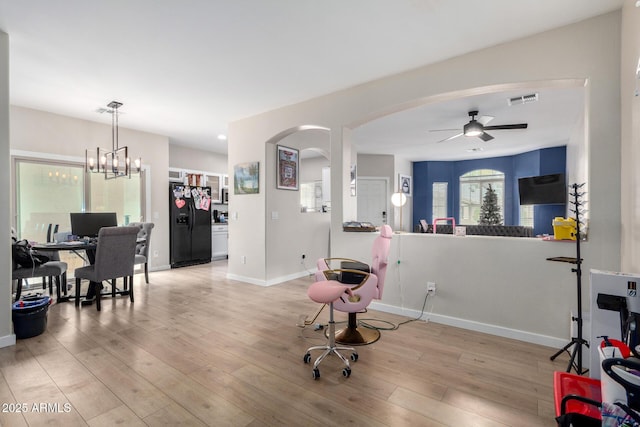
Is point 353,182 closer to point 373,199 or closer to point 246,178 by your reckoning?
point 246,178

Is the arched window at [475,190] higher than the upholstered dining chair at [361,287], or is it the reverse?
the arched window at [475,190]

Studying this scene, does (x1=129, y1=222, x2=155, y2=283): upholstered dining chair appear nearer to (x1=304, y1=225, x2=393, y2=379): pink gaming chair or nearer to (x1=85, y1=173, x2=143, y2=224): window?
(x1=85, y1=173, x2=143, y2=224): window

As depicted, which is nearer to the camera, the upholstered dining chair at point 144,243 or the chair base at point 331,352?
the chair base at point 331,352

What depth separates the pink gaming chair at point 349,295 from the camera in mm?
2270

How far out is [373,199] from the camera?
27.2 ft

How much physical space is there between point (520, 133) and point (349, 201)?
4273mm

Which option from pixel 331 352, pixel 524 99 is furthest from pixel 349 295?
pixel 524 99

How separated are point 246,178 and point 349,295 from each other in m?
3.19

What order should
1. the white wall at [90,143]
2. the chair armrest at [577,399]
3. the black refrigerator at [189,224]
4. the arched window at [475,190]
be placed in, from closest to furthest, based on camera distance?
the chair armrest at [577,399] < the white wall at [90,143] < the black refrigerator at [189,224] < the arched window at [475,190]

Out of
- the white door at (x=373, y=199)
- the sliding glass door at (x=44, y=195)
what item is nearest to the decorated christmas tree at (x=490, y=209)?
the white door at (x=373, y=199)

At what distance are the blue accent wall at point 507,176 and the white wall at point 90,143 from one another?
6.80m

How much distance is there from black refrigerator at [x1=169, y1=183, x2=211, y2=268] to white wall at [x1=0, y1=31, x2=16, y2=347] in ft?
12.0

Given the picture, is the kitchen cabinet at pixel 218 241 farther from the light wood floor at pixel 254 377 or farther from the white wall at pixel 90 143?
the light wood floor at pixel 254 377

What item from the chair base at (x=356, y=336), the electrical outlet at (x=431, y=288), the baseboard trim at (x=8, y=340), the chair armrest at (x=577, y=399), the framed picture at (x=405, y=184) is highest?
the framed picture at (x=405, y=184)
